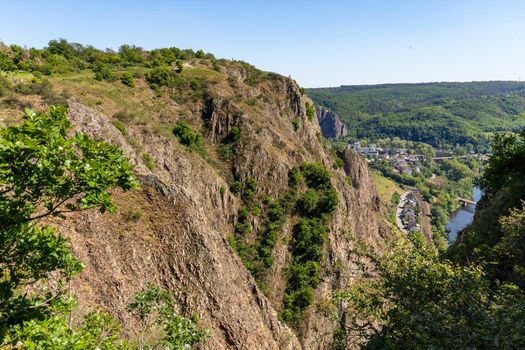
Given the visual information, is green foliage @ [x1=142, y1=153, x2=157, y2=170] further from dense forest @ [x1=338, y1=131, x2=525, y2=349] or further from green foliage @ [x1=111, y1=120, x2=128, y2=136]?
dense forest @ [x1=338, y1=131, x2=525, y2=349]

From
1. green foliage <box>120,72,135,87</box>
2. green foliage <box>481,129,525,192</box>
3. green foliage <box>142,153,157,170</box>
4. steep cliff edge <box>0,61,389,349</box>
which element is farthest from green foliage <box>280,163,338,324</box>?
green foliage <box>120,72,135,87</box>

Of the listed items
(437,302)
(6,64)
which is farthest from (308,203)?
(6,64)

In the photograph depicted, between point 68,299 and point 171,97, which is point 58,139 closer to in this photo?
point 68,299

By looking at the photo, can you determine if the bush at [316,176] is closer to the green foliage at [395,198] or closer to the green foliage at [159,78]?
the green foliage at [159,78]

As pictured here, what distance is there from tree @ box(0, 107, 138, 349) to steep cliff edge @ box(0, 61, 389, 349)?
8.90 meters

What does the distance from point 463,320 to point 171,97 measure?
57.2m

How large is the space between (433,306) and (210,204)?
1544 inches

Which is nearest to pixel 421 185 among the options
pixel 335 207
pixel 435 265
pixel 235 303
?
pixel 335 207

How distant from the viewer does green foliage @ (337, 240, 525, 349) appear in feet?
26.5

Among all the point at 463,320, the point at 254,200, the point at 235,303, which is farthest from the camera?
the point at 254,200

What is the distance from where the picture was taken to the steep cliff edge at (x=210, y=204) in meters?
26.0

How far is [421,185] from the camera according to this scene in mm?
189500

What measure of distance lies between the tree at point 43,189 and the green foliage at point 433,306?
29.1 feet

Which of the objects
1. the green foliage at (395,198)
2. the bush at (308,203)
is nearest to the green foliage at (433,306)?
the bush at (308,203)
